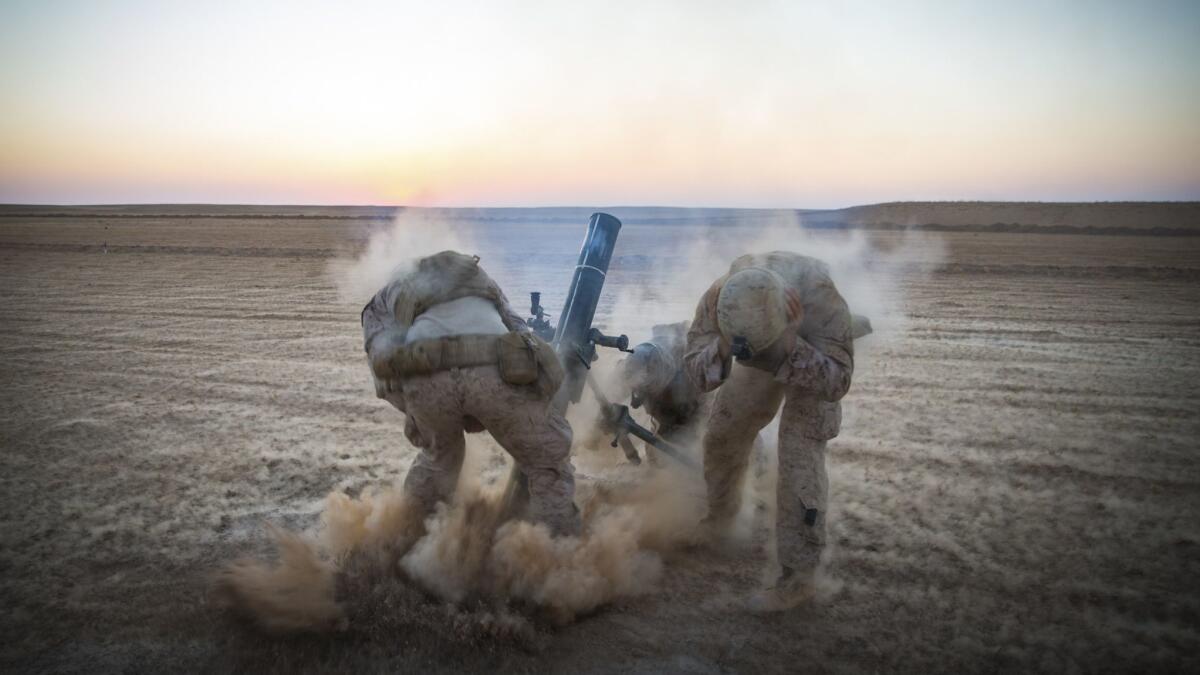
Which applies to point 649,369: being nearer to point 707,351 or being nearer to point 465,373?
point 707,351

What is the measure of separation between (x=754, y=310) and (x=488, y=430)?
158cm

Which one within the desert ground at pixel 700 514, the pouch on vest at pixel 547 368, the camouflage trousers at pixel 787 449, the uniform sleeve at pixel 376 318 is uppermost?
the uniform sleeve at pixel 376 318

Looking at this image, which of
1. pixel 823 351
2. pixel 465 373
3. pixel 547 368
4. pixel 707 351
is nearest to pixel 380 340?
pixel 465 373

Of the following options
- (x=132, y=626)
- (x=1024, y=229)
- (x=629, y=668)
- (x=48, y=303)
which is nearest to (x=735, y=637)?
(x=629, y=668)

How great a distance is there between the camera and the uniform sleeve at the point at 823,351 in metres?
3.47

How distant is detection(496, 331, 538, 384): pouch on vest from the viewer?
3.48 metres

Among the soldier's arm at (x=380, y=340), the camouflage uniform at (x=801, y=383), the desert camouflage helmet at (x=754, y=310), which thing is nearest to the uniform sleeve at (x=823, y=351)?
the camouflage uniform at (x=801, y=383)

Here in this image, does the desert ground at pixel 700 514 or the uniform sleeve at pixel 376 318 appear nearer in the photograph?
the desert ground at pixel 700 514

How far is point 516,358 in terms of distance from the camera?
3479 mm

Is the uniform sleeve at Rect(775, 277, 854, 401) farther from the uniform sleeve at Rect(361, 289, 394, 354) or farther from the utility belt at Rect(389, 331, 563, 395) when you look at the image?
the uniform sleeve at Rect(361, 289, 394, 354)

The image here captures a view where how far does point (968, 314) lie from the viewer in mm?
13352

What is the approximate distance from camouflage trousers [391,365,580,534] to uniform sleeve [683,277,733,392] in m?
0.81

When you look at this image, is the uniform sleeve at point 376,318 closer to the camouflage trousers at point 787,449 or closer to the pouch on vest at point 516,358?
the pouch on vest at point 516,358

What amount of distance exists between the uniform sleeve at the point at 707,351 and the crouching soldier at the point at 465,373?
2.42ft
